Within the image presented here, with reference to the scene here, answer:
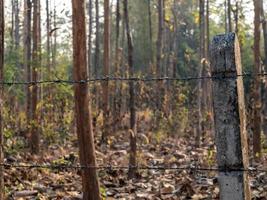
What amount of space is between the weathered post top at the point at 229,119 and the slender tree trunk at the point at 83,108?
95.4 inches

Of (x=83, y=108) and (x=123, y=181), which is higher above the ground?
(x=83, y=108)

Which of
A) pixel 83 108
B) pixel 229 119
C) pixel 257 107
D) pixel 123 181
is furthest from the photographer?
pixel 257 107

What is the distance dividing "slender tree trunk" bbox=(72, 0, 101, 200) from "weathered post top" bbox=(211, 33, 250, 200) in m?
2.42

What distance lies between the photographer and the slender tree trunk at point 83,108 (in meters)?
4.82

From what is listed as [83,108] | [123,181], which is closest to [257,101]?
[123,181]

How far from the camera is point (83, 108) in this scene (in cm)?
482

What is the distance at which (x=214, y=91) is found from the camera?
259cm

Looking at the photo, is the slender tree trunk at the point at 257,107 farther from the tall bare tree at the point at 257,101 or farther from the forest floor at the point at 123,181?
the forest floor at the point at 123,181

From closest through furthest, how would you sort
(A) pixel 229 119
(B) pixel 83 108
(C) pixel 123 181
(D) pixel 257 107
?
1. (A) pixel 229 119
2. (B) pixel 83 108
3. (C) pixel 123 181
4. (D) pixel 257 107

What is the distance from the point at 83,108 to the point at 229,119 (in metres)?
2.48

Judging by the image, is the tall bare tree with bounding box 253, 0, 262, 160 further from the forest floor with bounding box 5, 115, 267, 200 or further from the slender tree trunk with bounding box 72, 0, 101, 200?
the slender tree trunk with bounding box 72, 0, 101, 200

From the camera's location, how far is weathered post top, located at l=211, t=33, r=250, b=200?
2.54 m

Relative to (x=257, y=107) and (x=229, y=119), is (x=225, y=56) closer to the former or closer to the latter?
(x=229, y=119)

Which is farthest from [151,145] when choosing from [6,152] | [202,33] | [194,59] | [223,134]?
[194,59]
